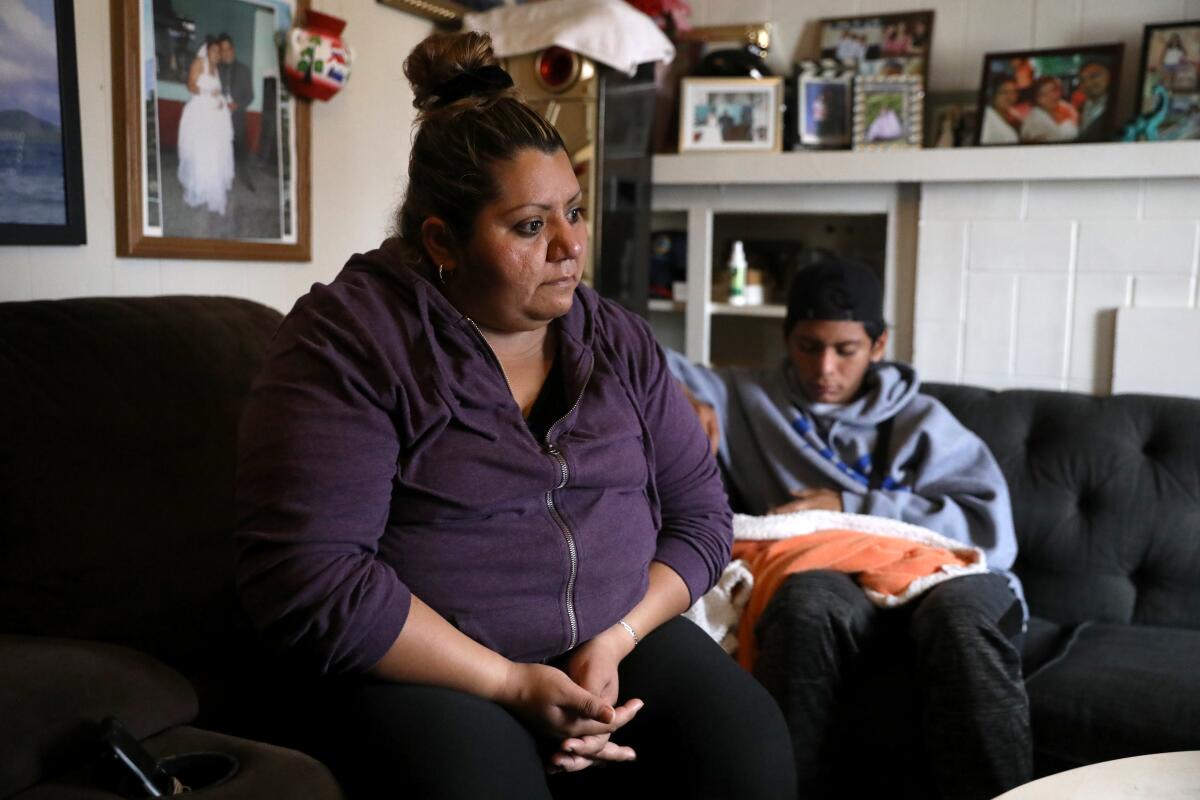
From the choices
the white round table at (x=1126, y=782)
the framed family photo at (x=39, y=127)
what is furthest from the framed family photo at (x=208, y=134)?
the white round table at (x=1126, y=782)

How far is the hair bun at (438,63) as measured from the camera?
54.4 inches

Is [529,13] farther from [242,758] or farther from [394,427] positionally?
[242,758]

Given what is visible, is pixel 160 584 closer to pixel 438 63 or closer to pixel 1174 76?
pixel 438 63

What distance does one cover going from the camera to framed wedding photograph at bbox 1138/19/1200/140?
247 cm

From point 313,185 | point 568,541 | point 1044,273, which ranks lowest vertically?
point 568,541

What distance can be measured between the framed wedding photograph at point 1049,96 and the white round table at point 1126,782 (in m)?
1.83

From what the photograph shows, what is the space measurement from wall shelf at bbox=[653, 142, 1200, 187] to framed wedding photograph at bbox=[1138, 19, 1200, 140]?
0.09 metres

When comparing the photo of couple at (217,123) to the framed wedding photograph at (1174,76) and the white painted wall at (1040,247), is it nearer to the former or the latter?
the white painted wall at (1040,247)

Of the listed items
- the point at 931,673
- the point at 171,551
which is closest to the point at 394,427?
the point at 171,551

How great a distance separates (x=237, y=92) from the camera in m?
2.10

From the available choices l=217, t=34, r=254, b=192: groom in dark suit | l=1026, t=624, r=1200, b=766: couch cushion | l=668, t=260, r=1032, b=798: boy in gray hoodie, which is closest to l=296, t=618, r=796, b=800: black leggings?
l=668, t=260, r=1032, b=798: boy in gray hoodie

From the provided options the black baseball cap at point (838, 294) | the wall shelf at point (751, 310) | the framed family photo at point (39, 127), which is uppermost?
the framed family photo at point (39, 127)

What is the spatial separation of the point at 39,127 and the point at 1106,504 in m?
2.12

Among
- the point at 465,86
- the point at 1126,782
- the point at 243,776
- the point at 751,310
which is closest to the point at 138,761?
the point at 243,776
